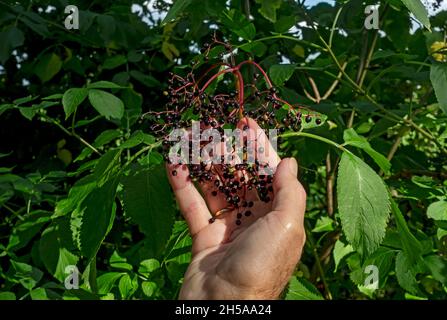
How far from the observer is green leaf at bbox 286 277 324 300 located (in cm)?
160

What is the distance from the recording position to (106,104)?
2.02 meters

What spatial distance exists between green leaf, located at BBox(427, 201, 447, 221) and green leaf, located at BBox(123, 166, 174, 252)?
2.77 feet

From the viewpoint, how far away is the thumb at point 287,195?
128cm

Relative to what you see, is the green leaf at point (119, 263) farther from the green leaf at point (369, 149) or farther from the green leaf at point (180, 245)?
the green leaf at point (369, 149)

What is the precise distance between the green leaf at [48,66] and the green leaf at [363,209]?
1.99 metres

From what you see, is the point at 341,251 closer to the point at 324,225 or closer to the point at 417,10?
the point at 324,225

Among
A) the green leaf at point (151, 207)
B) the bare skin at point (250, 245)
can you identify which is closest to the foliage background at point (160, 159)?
the green leaf at point (151, 207)

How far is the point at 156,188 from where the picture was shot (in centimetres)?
135

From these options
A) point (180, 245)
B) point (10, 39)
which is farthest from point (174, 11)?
point (10, 39)

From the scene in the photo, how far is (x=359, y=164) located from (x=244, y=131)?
272mm

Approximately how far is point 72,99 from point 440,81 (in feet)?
3.68

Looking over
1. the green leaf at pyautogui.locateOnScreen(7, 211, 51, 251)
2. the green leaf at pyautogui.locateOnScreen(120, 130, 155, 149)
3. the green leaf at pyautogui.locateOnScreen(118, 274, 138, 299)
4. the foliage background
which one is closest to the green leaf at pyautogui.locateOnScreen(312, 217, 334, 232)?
the foliage background
